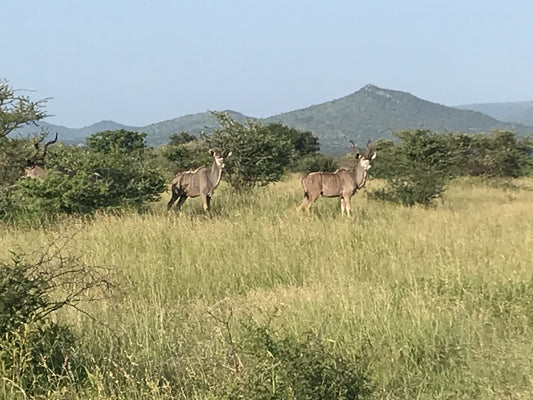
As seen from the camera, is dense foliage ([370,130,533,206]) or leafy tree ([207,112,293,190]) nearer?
dense foliage ([370,130,533,206])

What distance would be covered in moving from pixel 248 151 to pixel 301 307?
1034 cm

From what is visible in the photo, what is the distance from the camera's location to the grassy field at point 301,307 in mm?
3316

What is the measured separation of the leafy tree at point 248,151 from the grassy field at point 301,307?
18.8ft

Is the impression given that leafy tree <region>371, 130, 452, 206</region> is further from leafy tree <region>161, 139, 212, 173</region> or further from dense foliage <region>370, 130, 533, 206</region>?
leafy tree <region>161, 139, 212, 173</region>

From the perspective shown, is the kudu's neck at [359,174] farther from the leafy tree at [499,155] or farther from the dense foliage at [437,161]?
the leafy tree at [499,155]

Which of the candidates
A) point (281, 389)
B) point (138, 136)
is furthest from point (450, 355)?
point (138, 136)

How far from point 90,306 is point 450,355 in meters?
3.12

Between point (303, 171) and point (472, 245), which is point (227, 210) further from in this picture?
point (303, 171)

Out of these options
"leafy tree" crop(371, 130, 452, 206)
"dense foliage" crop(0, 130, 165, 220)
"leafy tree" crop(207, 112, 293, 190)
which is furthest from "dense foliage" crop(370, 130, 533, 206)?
"dense foliage" crop(0, 130, 165, 220)

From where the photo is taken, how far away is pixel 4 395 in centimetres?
304

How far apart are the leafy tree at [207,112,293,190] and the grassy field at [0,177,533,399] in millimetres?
5729

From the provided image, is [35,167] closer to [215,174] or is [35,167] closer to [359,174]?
[215,174]

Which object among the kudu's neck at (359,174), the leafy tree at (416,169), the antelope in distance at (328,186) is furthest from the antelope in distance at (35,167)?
the leafy tree at (416,169)

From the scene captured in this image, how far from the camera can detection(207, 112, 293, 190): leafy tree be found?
14.7 metres
